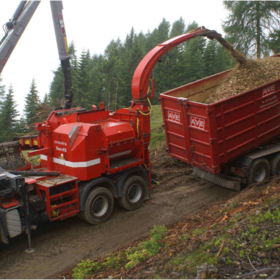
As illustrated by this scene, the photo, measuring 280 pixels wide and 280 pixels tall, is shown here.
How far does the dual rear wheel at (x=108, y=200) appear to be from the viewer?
7.44 metres

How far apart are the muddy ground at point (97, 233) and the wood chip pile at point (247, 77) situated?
104 inches

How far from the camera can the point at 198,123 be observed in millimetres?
8117

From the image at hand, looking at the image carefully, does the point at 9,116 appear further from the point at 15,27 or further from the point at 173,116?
the point at 173,116

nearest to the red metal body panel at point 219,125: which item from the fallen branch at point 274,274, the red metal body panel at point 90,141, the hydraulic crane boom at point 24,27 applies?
the red metal body panel at point 90,141

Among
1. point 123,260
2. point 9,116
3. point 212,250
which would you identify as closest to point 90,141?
point 123,260

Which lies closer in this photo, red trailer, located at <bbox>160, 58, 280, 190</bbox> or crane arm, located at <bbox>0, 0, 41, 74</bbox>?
crane arm, located at <bbox>0, 0, 41, 74</bbox>

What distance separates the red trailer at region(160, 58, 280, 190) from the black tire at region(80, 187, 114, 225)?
247cm

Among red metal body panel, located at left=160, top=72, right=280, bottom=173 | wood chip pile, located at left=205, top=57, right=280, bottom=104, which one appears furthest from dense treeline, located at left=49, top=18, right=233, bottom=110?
red metal body panel, located at left=160, top=72, right=280, bottom=173

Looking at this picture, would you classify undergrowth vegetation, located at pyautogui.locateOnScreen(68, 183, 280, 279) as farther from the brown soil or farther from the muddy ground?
the muddy ground

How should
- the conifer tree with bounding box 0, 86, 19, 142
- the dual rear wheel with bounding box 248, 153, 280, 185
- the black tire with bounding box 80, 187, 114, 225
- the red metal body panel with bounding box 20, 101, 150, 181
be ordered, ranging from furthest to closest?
the conifer tree with bounding box 0, 86, 19, 142, the dual rear wheel with bounding box 248, 153, 280, 185, the black tire with bounding box 80, 187, 114, 225, the red metal body panel with bounding box 20, 101, 150, 181

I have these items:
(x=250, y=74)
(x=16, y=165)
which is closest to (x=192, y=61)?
(x=250, y=74)

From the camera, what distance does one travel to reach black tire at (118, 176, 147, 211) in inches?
320

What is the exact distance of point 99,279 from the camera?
5.07 meters

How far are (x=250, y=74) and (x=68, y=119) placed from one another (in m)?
5.29
